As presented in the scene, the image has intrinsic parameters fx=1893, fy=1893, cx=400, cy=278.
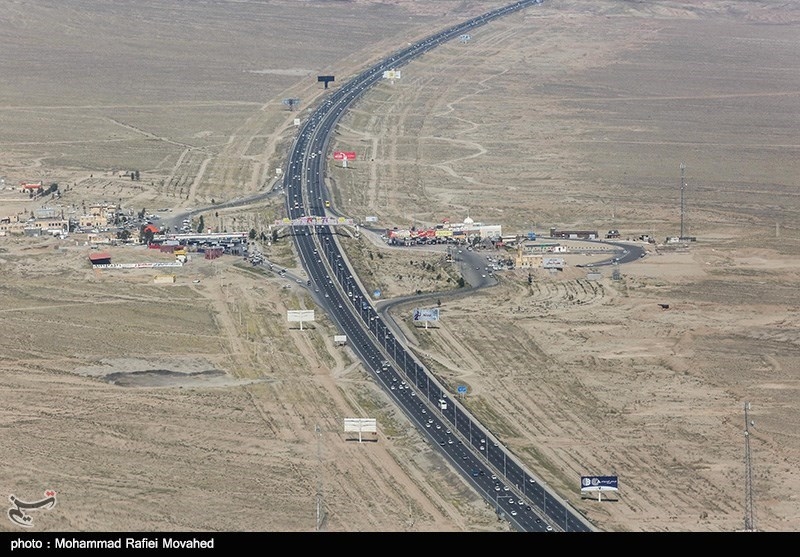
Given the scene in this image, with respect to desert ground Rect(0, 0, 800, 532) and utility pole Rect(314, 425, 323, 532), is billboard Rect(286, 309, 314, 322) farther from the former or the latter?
utility pole Rect(314, 425, 323, 532)

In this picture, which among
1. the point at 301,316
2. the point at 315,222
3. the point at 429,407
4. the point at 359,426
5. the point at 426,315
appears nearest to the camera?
the point at 359,426

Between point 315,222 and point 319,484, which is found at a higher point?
point 315,222

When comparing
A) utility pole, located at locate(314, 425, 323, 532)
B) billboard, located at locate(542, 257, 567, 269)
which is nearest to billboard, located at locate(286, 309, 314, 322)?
utility pole, located at locate(314, 425, 323, 532)

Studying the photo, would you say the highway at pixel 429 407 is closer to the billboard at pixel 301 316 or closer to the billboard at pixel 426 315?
the billboard at pixel 301 316

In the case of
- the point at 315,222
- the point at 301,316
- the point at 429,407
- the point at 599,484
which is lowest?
the point at 599,484

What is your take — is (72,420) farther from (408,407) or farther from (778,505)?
(778,505)

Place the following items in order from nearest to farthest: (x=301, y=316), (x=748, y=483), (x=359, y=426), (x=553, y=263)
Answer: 1. (x=748, y=483)
2. (x=359, y=426)
3. (x=301, y=316)
4. (x=553, y=263)

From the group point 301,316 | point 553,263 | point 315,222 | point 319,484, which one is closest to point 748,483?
A: point 319,484

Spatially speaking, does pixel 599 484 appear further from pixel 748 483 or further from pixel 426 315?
pixel 426 315

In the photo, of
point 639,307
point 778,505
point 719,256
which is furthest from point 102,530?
point 719,256
